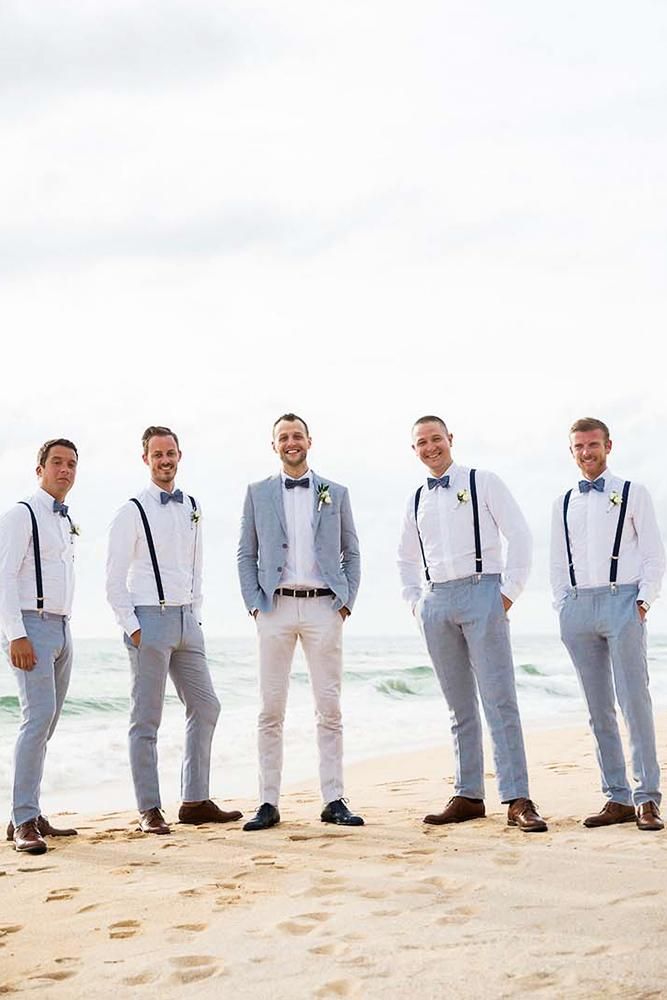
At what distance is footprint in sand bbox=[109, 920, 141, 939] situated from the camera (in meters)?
3.67

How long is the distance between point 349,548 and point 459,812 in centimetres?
145

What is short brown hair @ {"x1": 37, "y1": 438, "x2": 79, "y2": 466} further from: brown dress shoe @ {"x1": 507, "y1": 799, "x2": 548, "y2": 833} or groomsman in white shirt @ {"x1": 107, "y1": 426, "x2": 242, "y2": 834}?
brown dress shoe @ {"x1": 507, "y1": 799, "x2": 548, "y2": 833}

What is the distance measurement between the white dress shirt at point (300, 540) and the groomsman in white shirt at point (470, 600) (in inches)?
20.7

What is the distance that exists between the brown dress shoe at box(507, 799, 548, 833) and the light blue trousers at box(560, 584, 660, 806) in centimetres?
39

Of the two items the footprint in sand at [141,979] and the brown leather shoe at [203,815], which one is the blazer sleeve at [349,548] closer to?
the brown leather shoe at [203,815]

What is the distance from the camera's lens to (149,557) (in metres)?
5.66

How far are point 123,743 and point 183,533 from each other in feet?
16.7

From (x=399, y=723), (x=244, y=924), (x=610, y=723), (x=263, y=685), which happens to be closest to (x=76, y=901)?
(x=244, y=924)

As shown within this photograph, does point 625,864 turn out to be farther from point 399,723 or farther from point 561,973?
point 399,723

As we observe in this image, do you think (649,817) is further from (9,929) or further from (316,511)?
(9,929)

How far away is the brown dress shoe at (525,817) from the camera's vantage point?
511cm

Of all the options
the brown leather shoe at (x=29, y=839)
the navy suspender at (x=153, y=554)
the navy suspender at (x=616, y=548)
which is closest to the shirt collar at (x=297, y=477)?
the navy suspender at (x=153, y=554)

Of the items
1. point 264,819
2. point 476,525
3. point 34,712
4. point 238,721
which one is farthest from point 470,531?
point 238,721

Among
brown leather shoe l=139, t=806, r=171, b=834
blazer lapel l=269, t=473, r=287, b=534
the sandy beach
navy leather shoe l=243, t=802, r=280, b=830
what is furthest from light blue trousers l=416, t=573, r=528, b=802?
brown leather shoe l=139, t=806, r=171, b=834
